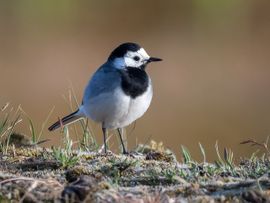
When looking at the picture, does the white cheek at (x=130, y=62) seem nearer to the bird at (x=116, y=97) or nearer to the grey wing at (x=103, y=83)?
the bird at (x=116, y=97)

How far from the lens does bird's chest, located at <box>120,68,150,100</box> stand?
7270 millimetres

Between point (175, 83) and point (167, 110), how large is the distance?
1056 millimetres

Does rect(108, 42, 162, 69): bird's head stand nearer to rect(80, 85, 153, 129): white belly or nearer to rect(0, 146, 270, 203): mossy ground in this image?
rect(80, 85, 153, 129): white belly

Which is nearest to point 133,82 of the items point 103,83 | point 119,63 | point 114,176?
point 103,83

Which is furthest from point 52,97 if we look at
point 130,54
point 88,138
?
point 88,138

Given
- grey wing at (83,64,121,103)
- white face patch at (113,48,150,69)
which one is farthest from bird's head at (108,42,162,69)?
grey wing at (83,64,121,103)

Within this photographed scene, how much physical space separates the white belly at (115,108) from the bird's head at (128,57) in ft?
1.33

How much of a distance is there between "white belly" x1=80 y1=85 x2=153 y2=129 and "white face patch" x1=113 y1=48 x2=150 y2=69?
0.39 metres

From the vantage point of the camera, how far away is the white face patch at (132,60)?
303 inches

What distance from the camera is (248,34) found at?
17.4 metres

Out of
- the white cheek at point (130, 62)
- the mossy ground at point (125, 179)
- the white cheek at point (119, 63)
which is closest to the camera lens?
the mossy ground at point (125, 179)

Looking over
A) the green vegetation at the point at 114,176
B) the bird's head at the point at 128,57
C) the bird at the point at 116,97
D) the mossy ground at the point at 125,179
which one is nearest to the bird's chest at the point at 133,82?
the bird at the point at 116,97

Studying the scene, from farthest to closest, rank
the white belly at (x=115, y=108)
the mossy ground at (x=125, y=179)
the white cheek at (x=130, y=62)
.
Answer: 1. the white cheek at (x=130, y=62)
2. the white belly at (x=115, y=108)
3. the mossy ground at (x=125, y=179)

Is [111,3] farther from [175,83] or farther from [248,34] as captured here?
[175,83]
